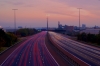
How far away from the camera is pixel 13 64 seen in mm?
34562

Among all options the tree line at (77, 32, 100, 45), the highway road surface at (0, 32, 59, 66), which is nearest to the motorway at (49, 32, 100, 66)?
the highway road surface at (0, 32, 59, 66)

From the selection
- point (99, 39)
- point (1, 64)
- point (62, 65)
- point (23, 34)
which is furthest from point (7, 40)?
point (23, 34)

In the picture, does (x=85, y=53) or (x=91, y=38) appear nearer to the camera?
(x=85, y=53)

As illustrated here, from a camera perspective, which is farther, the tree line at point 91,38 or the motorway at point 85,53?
the tree line at point 91,38

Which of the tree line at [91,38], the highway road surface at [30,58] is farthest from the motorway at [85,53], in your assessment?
the tree line at [91,38]

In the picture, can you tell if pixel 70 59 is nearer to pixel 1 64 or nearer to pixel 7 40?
pixel 1 64

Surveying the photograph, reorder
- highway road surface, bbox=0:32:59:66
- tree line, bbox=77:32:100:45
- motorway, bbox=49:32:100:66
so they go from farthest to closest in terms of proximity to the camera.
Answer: tree line, bbox=77:32:100:45, highway road surface, bbox=0:32:59:66, motorway, bbox=49:32:100:66

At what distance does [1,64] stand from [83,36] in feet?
181

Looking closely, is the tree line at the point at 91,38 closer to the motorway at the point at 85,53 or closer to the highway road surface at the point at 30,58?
the motorway at the point at 85,53

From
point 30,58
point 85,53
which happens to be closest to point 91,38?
point 85,53

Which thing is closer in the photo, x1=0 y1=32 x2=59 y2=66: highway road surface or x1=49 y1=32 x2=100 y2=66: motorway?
x1=49 y1=32 x2=100 y2=66: motorway

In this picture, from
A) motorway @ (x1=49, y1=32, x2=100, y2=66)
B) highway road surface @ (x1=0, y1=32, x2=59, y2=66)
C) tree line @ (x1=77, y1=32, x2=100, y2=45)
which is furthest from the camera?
tree line @ (x1=77, y1=32, x2=100, y2=45)

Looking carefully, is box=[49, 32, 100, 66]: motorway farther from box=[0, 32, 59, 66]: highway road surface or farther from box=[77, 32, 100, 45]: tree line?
box=[77, 32, 100, 45]: tree line

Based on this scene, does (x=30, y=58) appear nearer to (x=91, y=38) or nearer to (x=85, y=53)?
(x=85, y=53)
